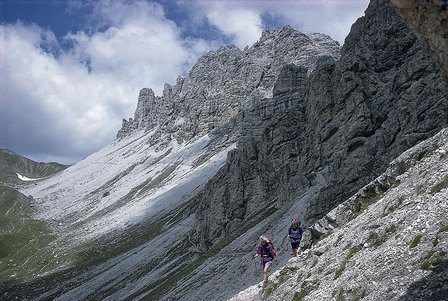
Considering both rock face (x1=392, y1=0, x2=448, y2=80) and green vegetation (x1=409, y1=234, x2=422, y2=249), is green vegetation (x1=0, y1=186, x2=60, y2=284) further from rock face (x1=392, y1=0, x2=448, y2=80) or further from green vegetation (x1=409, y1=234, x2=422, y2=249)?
rock face (x1=392, y1=0, x2=448, y2=80)

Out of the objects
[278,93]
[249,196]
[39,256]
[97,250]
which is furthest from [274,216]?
[39,256]

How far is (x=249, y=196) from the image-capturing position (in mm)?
97812

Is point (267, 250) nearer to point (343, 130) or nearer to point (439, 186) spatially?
point (439, 186)

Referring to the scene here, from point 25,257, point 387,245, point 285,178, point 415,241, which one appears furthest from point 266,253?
point 25,257

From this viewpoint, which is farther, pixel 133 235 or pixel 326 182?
pixel 133 235

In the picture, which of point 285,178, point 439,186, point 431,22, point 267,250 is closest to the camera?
point 431,22

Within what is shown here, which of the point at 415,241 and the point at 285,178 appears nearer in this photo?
the point at 415,241

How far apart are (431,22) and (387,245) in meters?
10.5

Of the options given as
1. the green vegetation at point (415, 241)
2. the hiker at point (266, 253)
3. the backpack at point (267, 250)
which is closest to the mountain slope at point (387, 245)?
the green vegetation at point (415, 241)

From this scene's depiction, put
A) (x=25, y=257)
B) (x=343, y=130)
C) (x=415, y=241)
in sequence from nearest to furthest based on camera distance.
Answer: (x=415, y=241)
(x=343, y=130)
(x=25, y=257)

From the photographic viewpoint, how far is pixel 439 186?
2239 centimetres

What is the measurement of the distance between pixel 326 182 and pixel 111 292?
52065 mm

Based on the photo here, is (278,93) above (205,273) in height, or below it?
above

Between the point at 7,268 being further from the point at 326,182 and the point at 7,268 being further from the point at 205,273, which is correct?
the point at 326,182
